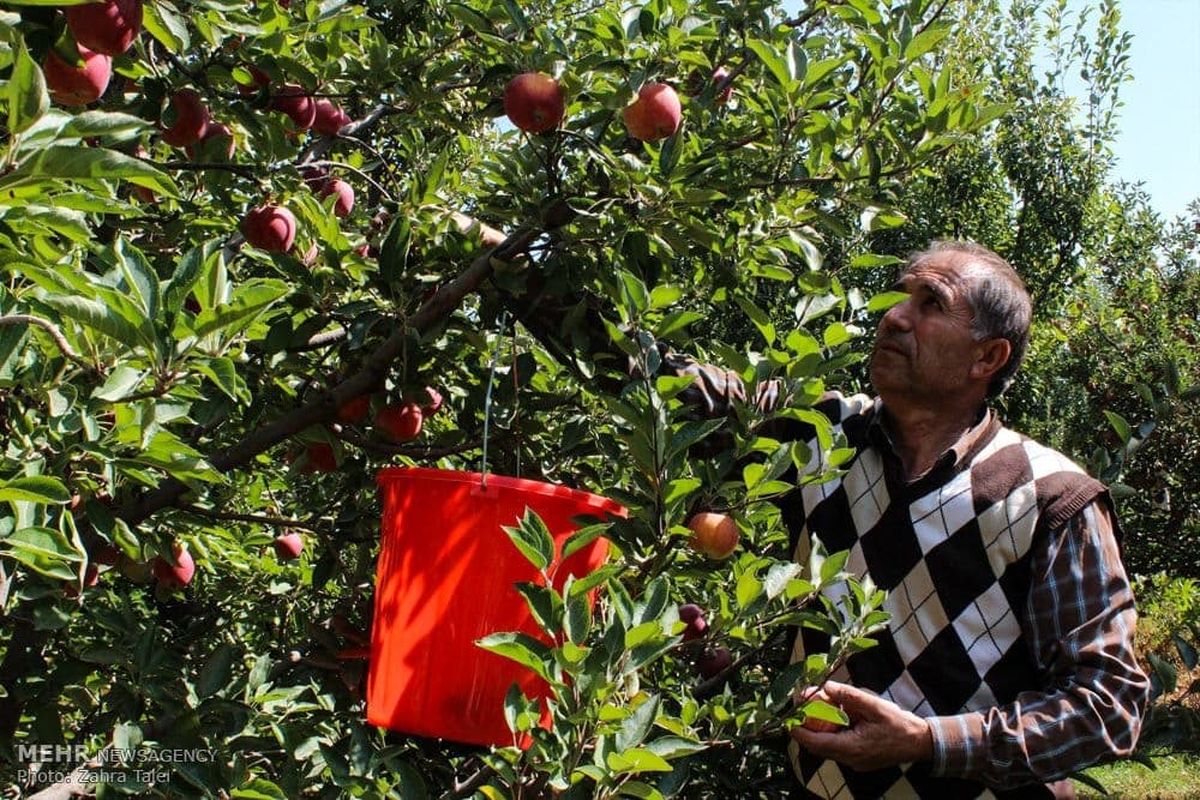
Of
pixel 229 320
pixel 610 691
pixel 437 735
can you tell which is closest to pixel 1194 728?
pixel 610 691

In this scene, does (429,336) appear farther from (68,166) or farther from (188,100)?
(68,166)

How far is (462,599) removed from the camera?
161 cm

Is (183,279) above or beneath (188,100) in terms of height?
beneath

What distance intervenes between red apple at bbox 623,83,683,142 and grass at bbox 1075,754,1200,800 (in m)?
5.90

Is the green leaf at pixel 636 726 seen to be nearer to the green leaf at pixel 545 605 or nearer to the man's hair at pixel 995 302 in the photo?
the green leaf at pixel 545 605

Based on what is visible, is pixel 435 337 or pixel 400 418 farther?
pixel 400 418

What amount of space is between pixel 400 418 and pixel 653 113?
0.70m

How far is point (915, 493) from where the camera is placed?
197 cm

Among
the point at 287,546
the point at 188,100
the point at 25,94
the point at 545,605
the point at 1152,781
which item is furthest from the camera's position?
the point at 1152,781

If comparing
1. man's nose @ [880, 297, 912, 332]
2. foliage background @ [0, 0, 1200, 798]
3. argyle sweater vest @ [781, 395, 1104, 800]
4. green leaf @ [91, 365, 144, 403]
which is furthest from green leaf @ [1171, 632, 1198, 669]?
green leaf @ [91, 365, 144, 403]

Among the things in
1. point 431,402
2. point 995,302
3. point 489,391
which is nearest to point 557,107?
point 489,391

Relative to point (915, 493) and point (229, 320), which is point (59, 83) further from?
point (915, 493)

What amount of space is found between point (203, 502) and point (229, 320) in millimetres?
1271

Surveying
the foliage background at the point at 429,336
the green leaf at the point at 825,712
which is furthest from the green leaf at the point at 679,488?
the green leaf at the point at 825,712
